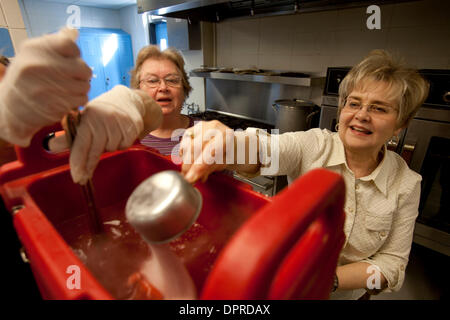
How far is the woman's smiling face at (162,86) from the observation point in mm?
1325

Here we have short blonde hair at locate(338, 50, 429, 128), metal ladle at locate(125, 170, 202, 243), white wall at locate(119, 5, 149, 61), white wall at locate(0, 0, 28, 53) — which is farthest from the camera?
white wall at locate(119, 5, 149, 61)

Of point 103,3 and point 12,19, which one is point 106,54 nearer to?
point 103,3

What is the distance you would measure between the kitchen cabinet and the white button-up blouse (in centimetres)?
405

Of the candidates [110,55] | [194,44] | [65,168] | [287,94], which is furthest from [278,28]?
[110,55]

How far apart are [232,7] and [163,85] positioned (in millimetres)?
1529

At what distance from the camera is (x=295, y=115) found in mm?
1876

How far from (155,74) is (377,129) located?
1095 millimetres

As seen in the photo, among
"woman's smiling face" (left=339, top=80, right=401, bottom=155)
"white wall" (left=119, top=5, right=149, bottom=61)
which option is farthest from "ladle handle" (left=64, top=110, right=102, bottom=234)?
"white wall" (left=119, top=5, right=149, bottom=61)

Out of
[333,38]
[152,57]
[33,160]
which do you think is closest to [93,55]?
[152,57]

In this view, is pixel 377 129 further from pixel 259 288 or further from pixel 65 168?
pixel 65 168

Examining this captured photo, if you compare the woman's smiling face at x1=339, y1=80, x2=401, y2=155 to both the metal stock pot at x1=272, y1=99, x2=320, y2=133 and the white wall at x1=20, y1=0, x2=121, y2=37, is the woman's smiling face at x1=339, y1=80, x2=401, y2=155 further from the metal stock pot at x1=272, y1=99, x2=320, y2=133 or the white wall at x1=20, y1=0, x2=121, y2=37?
the white wall at x1=20, y1=0, x2=121, y2=37

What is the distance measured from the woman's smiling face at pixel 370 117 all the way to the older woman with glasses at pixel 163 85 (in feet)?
2.78

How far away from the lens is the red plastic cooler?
9.7 inches
